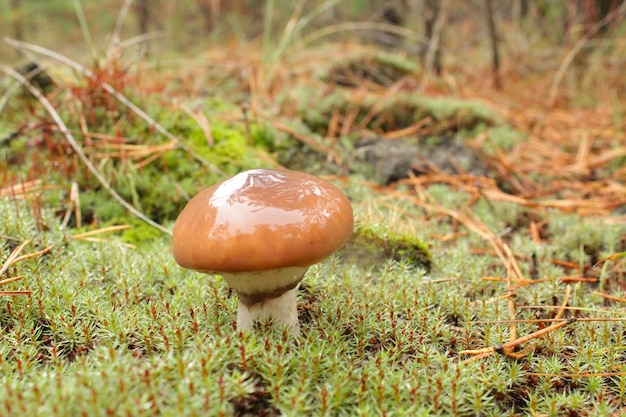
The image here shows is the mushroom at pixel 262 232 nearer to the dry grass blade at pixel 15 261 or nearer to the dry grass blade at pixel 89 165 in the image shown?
the dry grass blade at pixel 15 261

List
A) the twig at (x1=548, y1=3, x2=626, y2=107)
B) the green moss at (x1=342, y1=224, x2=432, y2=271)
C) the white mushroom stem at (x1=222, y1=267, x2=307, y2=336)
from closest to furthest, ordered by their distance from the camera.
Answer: the white mushroom stem at (x1=222, y1=267, x2=307, y2=336)
the green moss at (x1=342, y1=224, x2=432, y2=271)
the twig at (x1=548, y1=3, x2=626, y2=107)

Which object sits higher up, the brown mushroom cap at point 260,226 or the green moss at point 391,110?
the brown mushroom cap at point 260,226

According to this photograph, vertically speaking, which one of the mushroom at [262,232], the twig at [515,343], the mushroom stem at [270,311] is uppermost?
the mushroom at [262,232]

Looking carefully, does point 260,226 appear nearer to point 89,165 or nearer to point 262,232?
point 262,232

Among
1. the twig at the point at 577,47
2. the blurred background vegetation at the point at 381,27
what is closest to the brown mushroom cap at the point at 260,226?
the blurred background vegetation at the point at 381,27

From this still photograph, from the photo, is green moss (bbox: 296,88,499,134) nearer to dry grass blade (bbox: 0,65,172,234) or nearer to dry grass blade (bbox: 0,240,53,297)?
dry grass blade (bbox: 0,65,172,234)

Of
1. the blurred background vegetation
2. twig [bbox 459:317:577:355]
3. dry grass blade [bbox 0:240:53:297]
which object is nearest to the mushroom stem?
twig [bbox 459:317:577:355]

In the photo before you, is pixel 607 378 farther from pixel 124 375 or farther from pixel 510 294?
pixel 124 375
